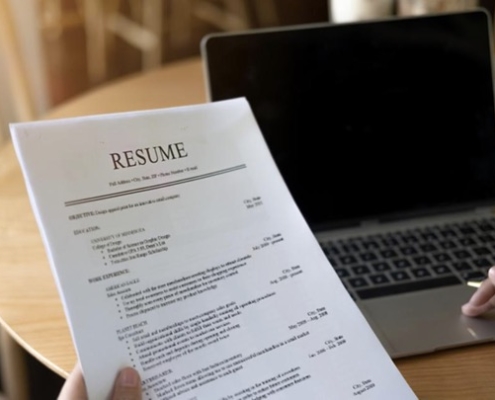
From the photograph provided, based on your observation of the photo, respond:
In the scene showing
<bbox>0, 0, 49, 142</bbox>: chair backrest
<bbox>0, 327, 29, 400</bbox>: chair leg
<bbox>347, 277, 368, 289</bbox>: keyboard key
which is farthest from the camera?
<bbox>0, 0, 49, 142</bbox>: chair backrest

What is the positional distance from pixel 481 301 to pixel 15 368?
818 millimetres

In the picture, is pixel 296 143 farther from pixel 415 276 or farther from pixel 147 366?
pixel 147 366

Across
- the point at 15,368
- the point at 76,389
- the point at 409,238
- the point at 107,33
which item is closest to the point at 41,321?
the point at 76,389

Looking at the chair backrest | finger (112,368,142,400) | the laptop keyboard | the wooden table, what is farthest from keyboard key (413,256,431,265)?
the chair backrest

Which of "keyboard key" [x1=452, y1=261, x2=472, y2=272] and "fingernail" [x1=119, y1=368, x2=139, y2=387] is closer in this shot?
"fingernail" [x1=119, y1=368, x2=139, y2=387]

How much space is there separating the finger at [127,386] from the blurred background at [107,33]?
145 cm

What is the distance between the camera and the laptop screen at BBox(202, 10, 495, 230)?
719 millimetres

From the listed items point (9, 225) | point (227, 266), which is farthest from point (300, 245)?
point (9, 225)

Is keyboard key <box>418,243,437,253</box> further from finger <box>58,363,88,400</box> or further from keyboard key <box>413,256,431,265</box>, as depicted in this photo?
finger <box>58,363,88,400</box>

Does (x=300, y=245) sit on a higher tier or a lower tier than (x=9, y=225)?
lower

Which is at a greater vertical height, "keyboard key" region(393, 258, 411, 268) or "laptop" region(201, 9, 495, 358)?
Result: "laptop" region(201, 9, 495, 358)

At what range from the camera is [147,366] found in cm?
44

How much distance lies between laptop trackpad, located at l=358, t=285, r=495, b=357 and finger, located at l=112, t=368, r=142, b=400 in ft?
0.77

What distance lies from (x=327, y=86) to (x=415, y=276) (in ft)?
0.80
